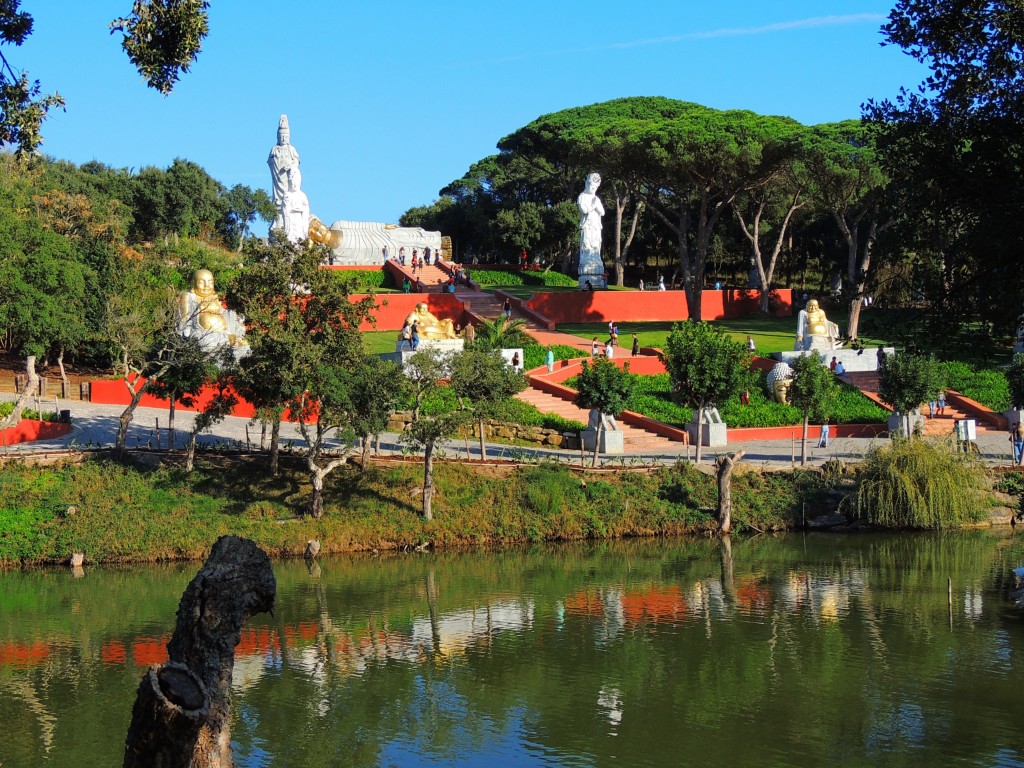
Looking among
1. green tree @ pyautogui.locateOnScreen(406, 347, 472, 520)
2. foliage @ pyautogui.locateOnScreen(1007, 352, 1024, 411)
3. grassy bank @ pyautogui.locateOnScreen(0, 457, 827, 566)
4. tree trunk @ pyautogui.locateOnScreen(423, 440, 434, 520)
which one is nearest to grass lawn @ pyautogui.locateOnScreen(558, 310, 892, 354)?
foliage @ pyautogui.locateOnScreen(1007, 352, 1024, 411)

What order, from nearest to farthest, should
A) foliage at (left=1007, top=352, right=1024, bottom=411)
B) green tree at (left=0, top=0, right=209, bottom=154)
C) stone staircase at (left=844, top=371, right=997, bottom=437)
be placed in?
green tree at (left=0, top=0, right=209, bottom=154), foliage at (left=1007, top=352, right=1024, bottom=411), stone staircase at (left=844, top=371, right=997, bottom=437)

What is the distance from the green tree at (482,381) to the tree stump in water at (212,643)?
2183 cm

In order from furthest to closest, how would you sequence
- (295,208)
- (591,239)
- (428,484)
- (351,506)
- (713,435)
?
1. (591,239)
2. (295,208)
3. (713,435)
4. (351,506)
5. (428,484)

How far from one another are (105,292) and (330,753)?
30.0 metres

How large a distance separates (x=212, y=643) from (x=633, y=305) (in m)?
47.5

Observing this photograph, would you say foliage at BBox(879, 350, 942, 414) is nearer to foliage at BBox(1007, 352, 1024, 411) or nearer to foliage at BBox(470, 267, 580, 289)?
foliage at BBox(1007, 352, 1024, 411)

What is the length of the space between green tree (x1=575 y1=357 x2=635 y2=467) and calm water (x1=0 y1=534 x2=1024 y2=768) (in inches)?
234

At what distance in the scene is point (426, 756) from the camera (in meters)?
15.9

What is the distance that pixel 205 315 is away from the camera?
38.9m

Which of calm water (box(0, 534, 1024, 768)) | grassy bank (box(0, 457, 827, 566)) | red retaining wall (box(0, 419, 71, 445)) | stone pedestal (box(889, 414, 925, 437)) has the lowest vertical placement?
calm water (box(0, 534, 1024, 768))

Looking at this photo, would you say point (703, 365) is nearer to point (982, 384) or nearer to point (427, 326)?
point (427, 326)

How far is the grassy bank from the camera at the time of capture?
28062 mm

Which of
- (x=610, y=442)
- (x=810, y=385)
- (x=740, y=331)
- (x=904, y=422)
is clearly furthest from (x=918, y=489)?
(x=740, y=331)

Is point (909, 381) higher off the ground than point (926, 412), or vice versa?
point (909, 381)
